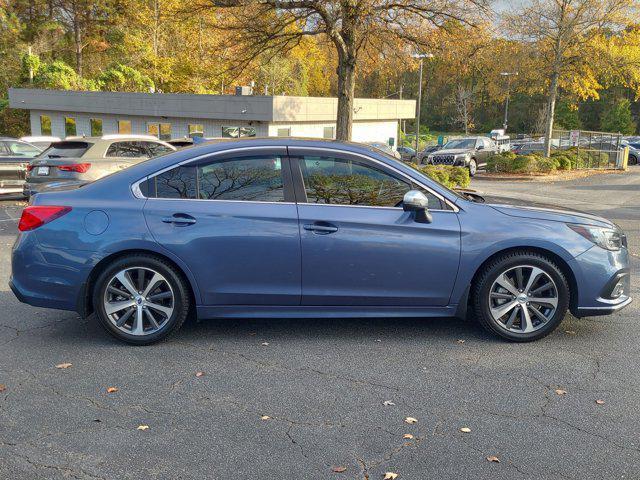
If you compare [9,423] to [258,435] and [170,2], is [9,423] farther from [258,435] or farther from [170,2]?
[170,2]

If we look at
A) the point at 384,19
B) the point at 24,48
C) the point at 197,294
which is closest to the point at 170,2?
the point at 24,48

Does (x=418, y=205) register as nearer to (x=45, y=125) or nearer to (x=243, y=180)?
(x=243, y=180)

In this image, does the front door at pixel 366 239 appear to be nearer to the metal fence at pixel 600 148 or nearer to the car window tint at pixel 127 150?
the car window tint at pixel 127 150

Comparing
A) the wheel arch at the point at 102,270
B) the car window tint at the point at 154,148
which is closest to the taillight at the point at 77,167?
the car window tint at the point at 154,148

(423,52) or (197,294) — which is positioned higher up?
(423,52)

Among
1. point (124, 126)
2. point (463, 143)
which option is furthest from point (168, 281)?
point (124, 126)

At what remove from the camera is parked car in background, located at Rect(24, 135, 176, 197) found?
11648mm

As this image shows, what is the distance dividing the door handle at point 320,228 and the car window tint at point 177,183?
36.2 inches

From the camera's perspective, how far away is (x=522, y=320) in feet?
16.2

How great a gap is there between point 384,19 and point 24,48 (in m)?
40.3

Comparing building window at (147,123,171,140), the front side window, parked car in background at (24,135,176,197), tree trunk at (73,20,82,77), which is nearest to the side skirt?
the front side window

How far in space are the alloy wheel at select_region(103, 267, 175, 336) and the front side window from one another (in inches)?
25.4

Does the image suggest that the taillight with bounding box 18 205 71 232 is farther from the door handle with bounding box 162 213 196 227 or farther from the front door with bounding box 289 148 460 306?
the front door with bounding box 289 148 460 306

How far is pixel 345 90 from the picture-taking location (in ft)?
66.8
